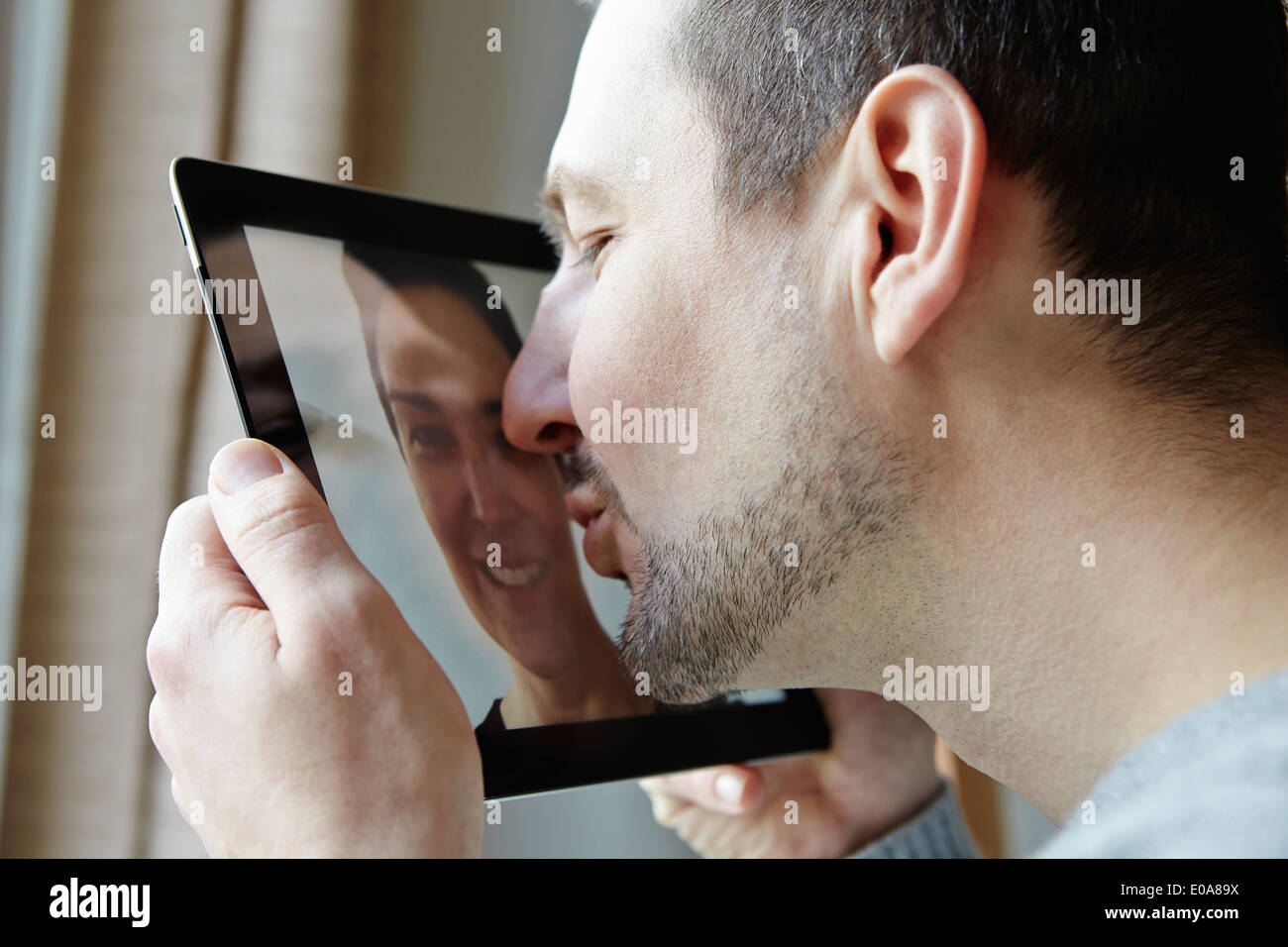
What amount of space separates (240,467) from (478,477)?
0.65 ft

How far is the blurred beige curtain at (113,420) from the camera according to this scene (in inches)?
40.2

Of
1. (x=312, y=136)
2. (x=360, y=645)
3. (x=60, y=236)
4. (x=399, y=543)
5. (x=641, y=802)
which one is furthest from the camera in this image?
(x=641, y=802)

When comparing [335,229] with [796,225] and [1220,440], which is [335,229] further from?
[1220,440]

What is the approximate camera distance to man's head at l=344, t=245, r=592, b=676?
78 centimetres

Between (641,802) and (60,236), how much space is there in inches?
43.7

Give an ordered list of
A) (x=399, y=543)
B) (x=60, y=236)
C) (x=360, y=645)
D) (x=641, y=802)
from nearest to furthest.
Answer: (x=360, y=645) → (x=399, y=543) → (x=60, y=236) → (x=641, y=802)

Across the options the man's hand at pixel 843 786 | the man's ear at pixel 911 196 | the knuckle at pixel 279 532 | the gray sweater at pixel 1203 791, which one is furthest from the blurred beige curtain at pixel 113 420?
the gray sweater at pixel 1203 791

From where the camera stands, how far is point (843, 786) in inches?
43.3

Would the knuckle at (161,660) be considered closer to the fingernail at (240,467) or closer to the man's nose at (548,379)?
the fingernail at (240,467)

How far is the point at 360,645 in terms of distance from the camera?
0.63m

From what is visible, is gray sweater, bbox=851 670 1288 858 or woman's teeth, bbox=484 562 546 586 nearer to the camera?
gray sweater, bbox=851 670 1288 858

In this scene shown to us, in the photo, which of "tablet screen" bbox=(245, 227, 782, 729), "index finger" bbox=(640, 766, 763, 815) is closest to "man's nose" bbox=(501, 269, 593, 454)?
"tablet screen" bbox=(245, 227, 782, 729)

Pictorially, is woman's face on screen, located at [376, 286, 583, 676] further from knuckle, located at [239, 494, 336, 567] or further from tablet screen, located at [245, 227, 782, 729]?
knuckle, located at [239, 494, 336, 567]
